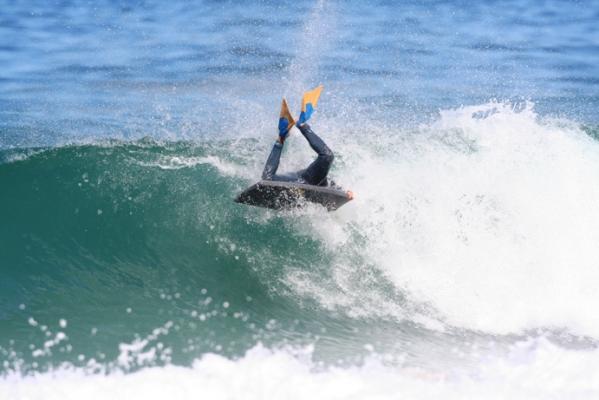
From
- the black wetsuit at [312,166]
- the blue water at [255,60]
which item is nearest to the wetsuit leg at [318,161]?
the black wetsuit at [312,166]

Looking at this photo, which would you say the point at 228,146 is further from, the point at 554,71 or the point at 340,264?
the point at 554,71

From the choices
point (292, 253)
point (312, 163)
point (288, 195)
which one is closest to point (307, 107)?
point (312, 163)

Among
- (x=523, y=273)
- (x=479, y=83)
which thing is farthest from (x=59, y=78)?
(x=523, y=273)

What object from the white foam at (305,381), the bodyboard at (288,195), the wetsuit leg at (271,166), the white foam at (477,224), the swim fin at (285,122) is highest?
the swim fin at (285,122)

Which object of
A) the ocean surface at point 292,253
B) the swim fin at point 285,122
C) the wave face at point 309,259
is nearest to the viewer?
the ocean surface at point 292,253

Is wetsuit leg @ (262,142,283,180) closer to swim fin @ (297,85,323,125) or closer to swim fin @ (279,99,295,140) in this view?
swim fin @ (279,99,295,140)

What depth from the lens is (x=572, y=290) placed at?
32.1ft

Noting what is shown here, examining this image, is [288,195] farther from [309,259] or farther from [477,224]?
[477,224]

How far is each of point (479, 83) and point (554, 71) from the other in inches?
124

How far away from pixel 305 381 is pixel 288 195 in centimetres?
249

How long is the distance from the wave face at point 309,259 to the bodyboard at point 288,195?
23.5 inches

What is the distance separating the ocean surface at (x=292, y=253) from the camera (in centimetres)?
748

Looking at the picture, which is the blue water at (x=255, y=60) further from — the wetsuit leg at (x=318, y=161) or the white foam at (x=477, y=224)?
the wetsuit leg at (x=318, y=161)

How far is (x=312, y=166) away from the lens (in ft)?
29.3
